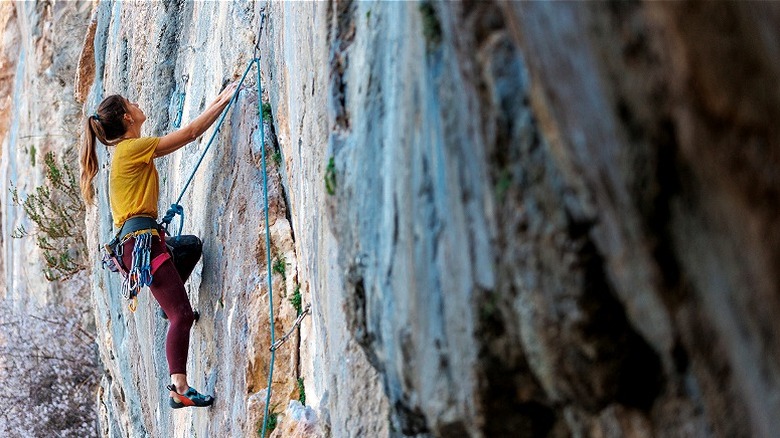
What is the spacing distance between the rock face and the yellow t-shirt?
2.15 meters

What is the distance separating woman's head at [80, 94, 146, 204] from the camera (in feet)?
19.4

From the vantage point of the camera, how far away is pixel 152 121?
7.94 meters

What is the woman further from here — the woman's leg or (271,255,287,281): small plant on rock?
(271,255,287,281): small plant on rock

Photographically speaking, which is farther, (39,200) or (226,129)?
(39,200)

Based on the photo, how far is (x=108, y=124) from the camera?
5918 mm

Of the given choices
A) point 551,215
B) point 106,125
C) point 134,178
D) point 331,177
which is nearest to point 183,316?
point 134,178

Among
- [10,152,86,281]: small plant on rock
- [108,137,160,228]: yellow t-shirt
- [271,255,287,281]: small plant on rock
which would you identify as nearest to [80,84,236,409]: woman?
[108,137,160,228]: yellow t-shirt

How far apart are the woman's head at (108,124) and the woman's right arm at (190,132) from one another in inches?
10.8

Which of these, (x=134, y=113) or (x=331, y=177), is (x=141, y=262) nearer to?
(x=134, y=113)

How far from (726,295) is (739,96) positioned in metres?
0.44

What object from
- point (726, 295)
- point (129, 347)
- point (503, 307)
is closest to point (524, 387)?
point (503, 307)

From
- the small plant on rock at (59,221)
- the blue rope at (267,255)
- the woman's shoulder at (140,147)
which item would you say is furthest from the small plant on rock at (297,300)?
the small plant on rock at (59,221)

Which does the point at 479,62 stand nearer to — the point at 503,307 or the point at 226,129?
the point at 503,307

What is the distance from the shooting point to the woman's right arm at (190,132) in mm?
5848
